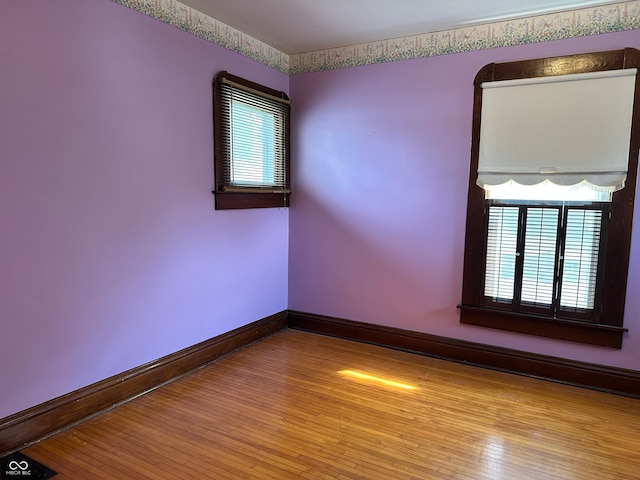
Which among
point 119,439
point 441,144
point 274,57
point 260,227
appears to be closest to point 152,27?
point 274,57

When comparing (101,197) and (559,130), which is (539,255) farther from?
(101,197)

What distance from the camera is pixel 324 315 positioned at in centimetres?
433

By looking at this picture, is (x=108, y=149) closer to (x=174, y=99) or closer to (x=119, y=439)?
(x=174, y=99)

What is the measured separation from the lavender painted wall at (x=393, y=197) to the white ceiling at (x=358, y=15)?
0.82ft

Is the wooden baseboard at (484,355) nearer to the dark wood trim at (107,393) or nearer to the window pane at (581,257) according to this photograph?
the window pane at (581,257)

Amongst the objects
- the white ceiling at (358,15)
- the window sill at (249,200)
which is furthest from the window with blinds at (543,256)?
the window sill at (249,200)

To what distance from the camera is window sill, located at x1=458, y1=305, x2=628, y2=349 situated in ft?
10.2

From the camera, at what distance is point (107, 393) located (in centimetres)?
276

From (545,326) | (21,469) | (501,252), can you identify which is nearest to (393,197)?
(501,252)

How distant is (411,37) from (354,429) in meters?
3.08

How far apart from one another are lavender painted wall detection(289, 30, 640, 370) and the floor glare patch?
2.63m

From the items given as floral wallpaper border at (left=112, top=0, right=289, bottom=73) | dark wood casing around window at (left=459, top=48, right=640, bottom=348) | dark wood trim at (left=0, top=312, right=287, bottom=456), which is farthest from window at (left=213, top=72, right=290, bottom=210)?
dark wood casing around window at (left=459, top=48, right=640, bottom=348)

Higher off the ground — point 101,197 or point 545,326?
point 101,197

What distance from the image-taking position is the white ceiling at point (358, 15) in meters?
3.02
